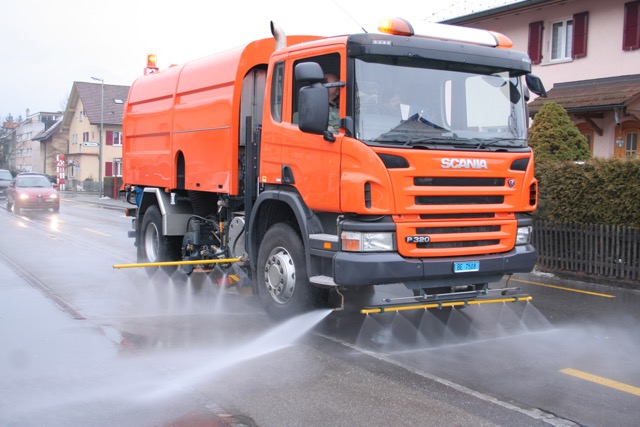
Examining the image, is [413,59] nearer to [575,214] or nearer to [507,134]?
[507,134]

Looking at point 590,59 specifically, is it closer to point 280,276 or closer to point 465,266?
point 465,266

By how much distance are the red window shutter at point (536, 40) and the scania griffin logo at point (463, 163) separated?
1700cm

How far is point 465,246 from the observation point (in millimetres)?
6730

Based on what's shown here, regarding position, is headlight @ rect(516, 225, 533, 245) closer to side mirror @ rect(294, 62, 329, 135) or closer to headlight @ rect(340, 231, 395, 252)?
headlight @ rect(340, 231, 395, 252)

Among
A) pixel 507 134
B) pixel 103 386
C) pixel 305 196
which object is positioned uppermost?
pixel 507 134

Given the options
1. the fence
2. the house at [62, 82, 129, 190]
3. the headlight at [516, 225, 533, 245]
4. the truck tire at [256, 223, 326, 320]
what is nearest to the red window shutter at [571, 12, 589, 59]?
the fence

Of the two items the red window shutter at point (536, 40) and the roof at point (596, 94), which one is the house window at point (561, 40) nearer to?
the red window shutter at point (536, 40)

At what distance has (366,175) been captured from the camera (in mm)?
6199

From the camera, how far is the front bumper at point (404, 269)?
6.24 meters

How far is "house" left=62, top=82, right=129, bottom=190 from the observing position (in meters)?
66.5

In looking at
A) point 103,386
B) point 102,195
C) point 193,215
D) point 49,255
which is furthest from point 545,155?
point 102,195

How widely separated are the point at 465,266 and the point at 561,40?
1752 cm

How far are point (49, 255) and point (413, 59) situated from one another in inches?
387

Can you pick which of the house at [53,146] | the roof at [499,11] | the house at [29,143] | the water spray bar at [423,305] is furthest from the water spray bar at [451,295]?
the house at [29,143]
